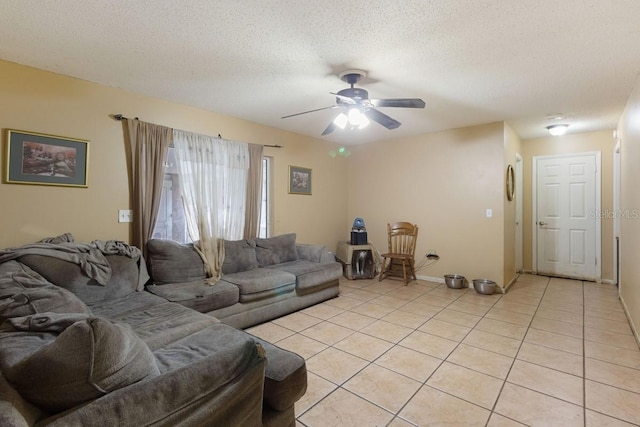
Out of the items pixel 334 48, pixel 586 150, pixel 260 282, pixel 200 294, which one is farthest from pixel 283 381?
pixel 586 150

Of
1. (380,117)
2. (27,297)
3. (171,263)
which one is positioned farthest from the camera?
(171,263)

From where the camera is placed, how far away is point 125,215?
310cm

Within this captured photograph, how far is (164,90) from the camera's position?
3.10 metres

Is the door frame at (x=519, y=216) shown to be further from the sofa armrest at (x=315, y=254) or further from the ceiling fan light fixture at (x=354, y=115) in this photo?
the ceiling fan light fixture at (x=354, y=115)

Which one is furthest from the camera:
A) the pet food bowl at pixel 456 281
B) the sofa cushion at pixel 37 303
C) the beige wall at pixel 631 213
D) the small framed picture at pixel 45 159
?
the pet food bowl at pixel 456 281

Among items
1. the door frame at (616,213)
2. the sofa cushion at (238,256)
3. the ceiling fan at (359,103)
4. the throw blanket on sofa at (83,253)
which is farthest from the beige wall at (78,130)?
the door frame at (616,213)

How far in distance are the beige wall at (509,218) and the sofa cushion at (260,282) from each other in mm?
3062

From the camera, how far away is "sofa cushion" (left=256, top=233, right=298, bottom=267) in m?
3.92

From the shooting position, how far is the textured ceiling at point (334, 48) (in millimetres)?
1843

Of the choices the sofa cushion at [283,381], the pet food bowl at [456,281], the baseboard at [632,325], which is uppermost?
the sofa cushion at [283,381]

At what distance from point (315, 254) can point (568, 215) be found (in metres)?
4.19

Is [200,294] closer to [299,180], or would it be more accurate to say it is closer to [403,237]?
[299,180]

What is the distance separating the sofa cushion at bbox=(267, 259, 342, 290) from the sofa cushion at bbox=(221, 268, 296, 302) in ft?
0.39

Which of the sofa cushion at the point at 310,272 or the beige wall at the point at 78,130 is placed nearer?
the beige wall at the point at 78,130
